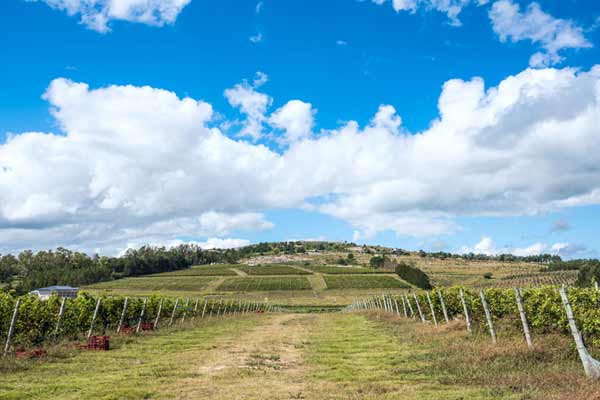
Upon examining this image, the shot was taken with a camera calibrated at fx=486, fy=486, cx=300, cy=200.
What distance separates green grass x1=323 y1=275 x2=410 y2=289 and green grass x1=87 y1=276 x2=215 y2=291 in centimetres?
3372

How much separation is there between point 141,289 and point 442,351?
379 feet

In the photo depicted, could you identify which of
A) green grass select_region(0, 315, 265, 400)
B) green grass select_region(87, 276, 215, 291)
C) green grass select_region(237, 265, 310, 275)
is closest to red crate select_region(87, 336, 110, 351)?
green grass select_region(0, 315, 265, 400)

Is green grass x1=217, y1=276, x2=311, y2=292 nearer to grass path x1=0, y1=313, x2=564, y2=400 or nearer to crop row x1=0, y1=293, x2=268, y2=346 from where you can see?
crop row x1=0, y1=293, x2=268, y2=346

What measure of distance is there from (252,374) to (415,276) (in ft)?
391

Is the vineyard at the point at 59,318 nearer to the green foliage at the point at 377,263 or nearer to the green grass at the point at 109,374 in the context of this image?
the green grass at the point at 109,374

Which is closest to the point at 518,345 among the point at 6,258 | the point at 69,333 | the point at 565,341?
the point at 565,341

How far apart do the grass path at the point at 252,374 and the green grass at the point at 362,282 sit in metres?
106

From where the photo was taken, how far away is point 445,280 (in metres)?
124

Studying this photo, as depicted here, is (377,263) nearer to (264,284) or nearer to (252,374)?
(264,284)

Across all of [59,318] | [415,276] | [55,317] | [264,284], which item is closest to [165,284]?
[264,284]

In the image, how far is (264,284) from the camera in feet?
412

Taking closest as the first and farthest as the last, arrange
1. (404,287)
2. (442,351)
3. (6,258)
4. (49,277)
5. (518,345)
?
(518,345)
(442,351)
(404,287)
(49,277)
(6,258)

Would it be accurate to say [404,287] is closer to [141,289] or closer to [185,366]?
[141,289]

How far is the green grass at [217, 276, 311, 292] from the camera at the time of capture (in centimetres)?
11938
